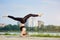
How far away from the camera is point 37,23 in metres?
10.5

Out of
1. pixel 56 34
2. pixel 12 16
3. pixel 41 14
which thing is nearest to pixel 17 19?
pixel 12 16

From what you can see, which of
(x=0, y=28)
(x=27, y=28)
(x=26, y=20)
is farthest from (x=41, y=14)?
(x=0, y=28)

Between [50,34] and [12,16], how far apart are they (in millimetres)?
1720

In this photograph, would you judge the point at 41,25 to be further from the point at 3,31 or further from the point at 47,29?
the point at 3,31

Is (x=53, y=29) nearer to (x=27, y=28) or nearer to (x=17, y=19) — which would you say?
(x=27, y=28)

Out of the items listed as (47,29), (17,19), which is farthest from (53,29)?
(17,19)

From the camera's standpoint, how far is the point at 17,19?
9.42 meters

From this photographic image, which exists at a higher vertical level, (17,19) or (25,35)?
(17,19)

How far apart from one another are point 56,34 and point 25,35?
53.0 inches

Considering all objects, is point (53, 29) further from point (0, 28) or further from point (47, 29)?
point (0, 28)

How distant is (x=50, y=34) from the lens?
10031 mm

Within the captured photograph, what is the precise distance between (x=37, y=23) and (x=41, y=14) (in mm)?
1587

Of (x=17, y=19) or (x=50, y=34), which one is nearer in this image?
(x=17, y=19)

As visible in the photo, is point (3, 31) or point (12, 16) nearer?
point (12, 16)
